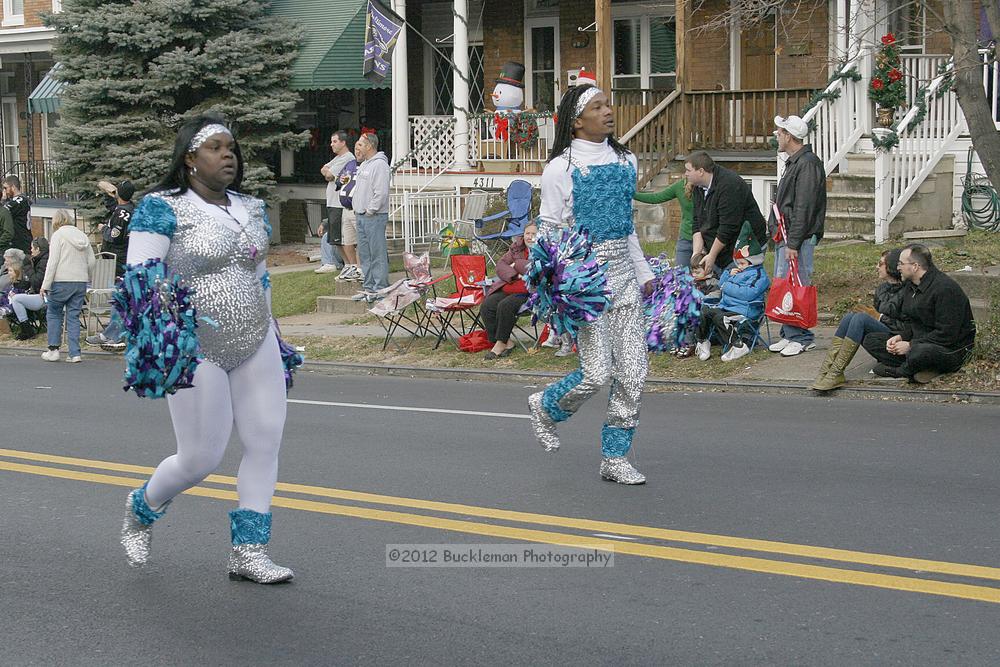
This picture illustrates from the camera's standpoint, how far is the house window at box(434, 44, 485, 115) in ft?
88.4

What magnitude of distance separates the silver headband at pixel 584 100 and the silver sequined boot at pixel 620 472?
6.38 feet

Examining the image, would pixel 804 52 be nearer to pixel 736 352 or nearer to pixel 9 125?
pixel 736 352

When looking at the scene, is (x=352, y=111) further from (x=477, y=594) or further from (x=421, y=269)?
(x=477, y=594)

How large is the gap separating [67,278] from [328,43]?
1092 cm

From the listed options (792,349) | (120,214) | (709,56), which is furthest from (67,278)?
(709,56)

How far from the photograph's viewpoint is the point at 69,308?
16.0m

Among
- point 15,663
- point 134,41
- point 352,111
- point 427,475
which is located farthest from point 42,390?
point 352,111

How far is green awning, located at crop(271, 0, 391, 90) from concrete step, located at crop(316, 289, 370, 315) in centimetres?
781

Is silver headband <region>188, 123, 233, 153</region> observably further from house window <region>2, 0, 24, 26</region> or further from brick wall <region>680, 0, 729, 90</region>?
house window <region>2, 0, 24, 26</region>

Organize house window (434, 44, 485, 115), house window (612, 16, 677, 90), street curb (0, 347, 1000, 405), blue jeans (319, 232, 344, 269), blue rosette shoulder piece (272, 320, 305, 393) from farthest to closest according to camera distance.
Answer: house window (434, 44, 485, 115), house window (612, 16, 677, 90), blue jeans (319, 232, 344, 269), street curb (0, 347, 1000, 405), blue rosette shoulder piece (272, 320, 305, 393)

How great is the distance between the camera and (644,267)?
25.5 ft

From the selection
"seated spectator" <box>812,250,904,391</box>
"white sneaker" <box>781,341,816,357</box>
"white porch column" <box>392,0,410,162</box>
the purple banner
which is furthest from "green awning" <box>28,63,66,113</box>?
"seated spectator" <box>812,250,904,391</box>

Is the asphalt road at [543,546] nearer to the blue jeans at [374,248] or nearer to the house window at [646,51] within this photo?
the blue jeans at [374,248]

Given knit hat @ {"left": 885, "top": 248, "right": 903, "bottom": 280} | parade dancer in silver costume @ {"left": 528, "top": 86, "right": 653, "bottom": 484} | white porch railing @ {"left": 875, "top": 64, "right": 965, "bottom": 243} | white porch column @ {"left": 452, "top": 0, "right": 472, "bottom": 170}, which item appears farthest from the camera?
white porch column @ {"left": 452, "top": 0, "right": 472, "bottom": 170}
